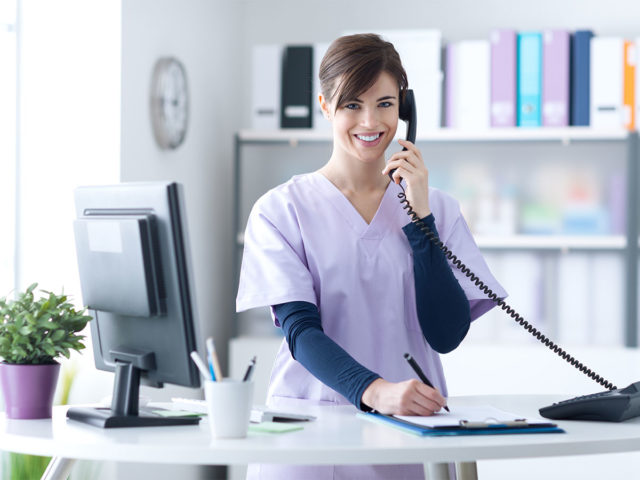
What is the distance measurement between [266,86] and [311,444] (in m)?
2.56

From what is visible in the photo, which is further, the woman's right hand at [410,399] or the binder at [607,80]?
the binder at [607,80]

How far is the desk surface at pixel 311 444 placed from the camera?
102cm

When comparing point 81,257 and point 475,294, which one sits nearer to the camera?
point 81,257

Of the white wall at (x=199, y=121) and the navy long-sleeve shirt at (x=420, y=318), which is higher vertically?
the white wall at (x=199, y=121)

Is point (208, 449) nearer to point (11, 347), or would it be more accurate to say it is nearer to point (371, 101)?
point (11, 347)

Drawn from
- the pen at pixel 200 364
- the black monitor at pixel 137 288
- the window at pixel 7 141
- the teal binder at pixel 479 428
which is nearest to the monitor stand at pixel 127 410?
the black monitor at pixel 137 288

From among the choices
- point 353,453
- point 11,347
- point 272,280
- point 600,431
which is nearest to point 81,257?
point 11,347

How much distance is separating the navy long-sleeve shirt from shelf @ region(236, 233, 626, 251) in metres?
1.77

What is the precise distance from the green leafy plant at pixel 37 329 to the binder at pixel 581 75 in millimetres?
2412

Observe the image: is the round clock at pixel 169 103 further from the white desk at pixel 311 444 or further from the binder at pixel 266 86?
the white desk at pixel 311 444

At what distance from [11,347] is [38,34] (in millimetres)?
1732

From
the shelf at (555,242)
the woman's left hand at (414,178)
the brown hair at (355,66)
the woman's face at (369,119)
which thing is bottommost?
the shelf at (555,242)

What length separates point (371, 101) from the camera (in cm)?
156

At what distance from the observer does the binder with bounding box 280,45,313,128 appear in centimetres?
340
